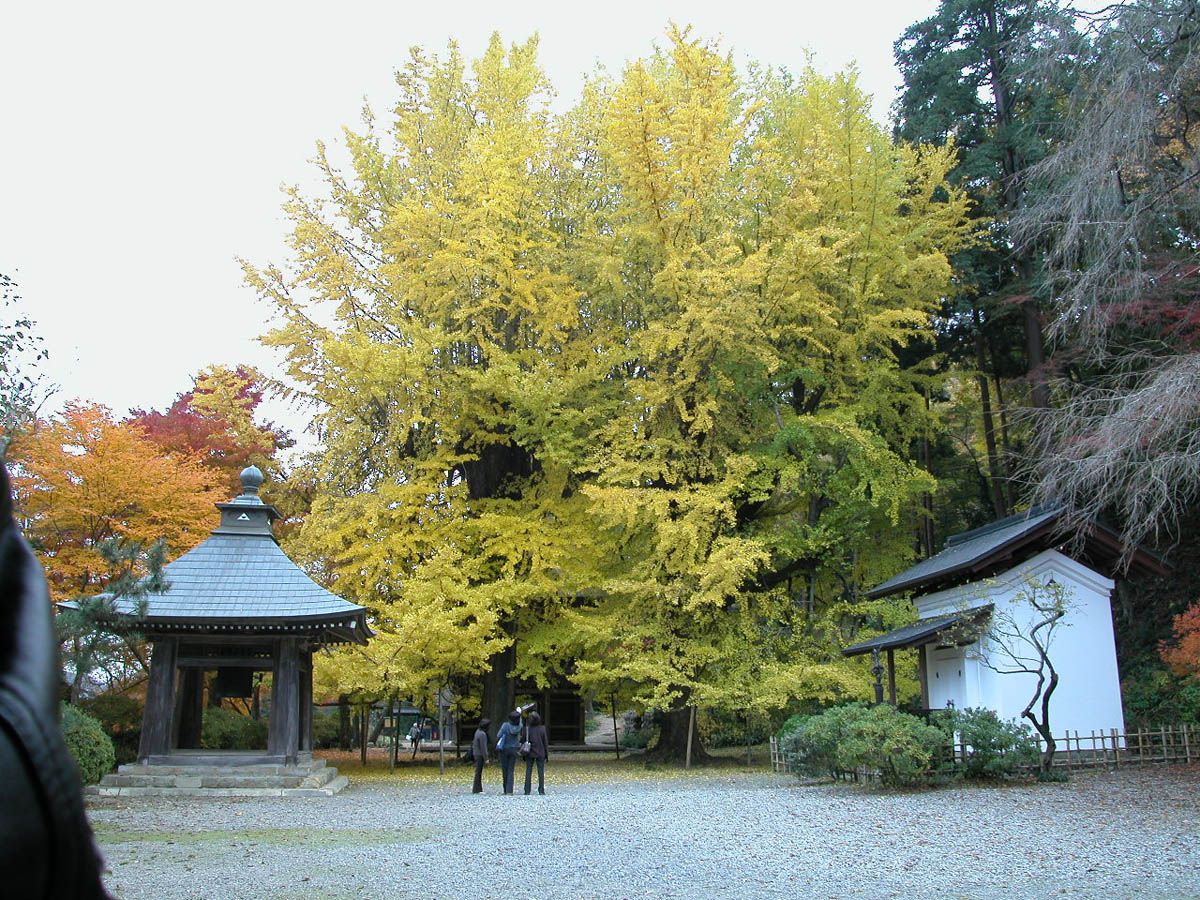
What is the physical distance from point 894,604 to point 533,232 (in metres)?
11.7

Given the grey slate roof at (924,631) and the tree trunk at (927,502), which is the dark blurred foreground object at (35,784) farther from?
the tree trunk at (927,502)

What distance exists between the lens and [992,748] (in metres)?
13.7

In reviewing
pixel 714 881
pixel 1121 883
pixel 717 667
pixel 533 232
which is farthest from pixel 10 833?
pixel 533 232

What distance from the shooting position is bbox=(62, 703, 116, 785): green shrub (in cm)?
1413

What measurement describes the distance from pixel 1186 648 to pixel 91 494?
67.8 ft

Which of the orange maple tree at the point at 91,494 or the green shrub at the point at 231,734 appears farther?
the green shrub at the point at 231,734

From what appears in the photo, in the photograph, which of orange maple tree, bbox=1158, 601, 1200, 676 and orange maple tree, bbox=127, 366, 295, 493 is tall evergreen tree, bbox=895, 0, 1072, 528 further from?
orange maple tree, bbox=127, 366, 295, 493

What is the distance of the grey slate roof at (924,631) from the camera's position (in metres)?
15.4

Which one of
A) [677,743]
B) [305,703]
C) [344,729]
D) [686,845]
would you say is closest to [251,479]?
[305,703]

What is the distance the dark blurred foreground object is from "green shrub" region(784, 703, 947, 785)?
14.0 m

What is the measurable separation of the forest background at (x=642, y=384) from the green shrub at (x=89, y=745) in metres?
2.81

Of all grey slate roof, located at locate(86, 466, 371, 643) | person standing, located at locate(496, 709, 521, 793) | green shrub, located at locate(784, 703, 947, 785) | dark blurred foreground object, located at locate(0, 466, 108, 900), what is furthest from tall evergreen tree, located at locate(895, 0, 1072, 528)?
dark blurred foreground object, located at locate(0, 466, 108, 900)

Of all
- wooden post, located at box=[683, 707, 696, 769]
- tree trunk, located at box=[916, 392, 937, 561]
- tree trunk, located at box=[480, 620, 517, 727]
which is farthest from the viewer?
tree trunk, located at box=[916, 392, 937, 561]

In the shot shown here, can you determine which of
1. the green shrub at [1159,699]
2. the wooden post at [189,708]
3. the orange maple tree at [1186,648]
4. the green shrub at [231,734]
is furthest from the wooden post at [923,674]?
the wooden post at [189,708]
